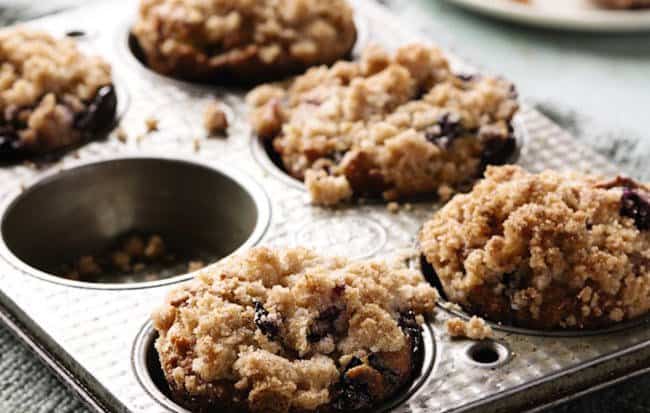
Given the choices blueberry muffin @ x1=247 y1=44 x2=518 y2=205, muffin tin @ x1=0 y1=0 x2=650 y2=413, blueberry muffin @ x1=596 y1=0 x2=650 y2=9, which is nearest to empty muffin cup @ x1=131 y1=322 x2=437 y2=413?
muffin tin @ x1=0 y1=0 x2=650 y2=413

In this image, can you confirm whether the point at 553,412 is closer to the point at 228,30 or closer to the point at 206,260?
the point at 206,260

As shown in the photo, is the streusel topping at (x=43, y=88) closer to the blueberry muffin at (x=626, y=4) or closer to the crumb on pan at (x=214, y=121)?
the crumb on pan at (x=214, y=121)

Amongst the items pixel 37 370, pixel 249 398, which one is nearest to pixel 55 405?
pixel 37 370

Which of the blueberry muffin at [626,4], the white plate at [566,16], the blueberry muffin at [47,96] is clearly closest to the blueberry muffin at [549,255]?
the blueberry muffin at [47,96]

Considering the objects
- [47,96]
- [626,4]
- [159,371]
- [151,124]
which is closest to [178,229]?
[151,124]

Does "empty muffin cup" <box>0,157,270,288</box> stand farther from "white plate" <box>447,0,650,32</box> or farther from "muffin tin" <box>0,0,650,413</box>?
"white plate" <box>447,0,650,32</box>
